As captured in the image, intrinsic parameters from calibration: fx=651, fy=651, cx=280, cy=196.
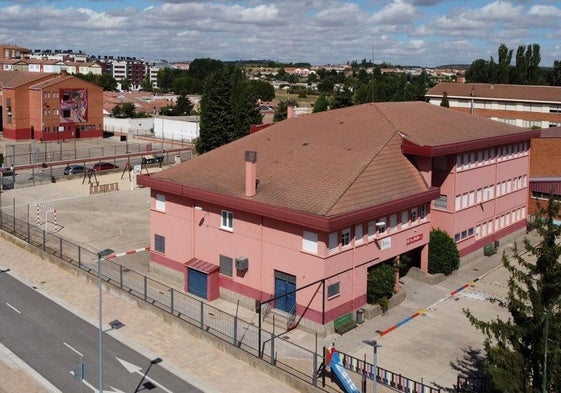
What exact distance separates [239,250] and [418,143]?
11.6 metres

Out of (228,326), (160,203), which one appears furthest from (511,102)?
(228,326)

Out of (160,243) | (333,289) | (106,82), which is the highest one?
(106,82)

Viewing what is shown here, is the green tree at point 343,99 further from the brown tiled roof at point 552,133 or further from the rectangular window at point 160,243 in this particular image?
the rectangular window at point 160,243

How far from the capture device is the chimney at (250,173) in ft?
101

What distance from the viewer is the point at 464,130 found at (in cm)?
4175

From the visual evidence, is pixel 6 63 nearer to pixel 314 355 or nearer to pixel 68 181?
pixel 68 181

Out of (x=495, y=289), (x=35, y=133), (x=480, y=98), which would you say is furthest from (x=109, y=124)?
(x=495, y=289)

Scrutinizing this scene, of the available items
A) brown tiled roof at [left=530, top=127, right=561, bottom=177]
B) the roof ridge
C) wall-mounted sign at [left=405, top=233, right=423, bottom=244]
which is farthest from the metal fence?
brown tiled roof at [left=530, top=127, right=561, bottom=177]

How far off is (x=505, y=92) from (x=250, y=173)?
257ft

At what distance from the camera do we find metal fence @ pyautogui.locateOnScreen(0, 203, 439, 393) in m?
24.0

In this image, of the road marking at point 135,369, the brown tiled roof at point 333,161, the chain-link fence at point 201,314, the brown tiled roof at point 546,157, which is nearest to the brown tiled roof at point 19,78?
the chain-link fence at point 201,314

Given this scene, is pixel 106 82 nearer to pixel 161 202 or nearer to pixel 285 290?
pixel 161 202

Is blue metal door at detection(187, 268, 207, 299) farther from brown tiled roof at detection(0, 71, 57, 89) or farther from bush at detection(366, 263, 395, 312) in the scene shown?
brown tiled roof at detection(0, 71, 57, 89)

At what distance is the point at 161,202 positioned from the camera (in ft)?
117
